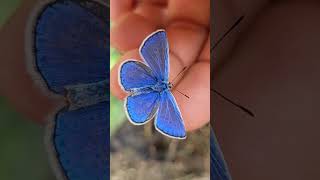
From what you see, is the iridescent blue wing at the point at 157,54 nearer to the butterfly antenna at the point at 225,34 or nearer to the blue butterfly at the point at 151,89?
the blue butterfly at the point at 151,89

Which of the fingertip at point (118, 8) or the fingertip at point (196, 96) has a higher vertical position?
the fingertip at point (118, 8)

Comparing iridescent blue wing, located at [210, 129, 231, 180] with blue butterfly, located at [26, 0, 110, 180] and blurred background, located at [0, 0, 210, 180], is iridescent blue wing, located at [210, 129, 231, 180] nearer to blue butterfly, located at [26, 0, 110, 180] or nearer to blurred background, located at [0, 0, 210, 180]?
blurred background, located at [0, 0, 210, 180]

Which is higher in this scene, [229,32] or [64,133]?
[229,32]

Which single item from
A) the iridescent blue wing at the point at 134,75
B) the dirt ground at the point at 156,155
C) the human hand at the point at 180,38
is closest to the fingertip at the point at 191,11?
the human hand at the point at 180,38

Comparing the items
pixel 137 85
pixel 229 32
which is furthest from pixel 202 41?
pixel 137 85

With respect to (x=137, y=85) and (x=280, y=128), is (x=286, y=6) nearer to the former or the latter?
(x=280, y=128)

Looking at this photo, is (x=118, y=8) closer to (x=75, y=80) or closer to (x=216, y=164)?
(x=75, y=80)

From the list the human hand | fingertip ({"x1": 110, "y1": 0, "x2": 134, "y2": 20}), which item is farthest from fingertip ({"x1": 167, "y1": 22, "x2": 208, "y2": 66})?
fingertip ({"x1": 110, "y1": 0, "x2": 134, "y2": 20})
